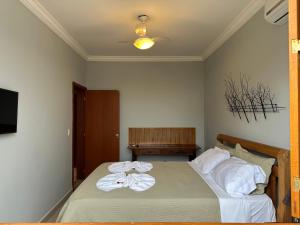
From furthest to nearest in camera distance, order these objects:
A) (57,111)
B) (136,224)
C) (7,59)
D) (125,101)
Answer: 1. (125,101)
2. (57,111)
3. (7,59)
4. (136,224)

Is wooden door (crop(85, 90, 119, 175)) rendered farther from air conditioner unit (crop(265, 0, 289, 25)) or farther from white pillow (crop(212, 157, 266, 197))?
air conditioner unit (crop(265, 0, 289, 25))

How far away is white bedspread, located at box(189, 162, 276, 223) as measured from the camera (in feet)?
7.11

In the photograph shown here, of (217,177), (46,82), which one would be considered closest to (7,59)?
(46,82)

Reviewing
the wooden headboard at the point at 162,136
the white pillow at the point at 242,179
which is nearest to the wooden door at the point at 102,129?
the wooden headboard at the point at 162,136

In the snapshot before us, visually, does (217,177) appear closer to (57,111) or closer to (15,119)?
(15,119)

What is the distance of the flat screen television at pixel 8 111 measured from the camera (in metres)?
2.17

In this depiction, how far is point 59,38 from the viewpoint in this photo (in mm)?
3770

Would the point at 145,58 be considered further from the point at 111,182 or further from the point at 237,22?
the point at 111,182

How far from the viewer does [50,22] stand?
3293mm

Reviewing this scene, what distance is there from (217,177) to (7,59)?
8.01 ft

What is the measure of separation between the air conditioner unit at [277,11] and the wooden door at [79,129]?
3.68m

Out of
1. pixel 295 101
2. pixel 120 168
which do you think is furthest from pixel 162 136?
pixel 295 101

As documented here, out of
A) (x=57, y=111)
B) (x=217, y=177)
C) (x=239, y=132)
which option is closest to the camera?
(x=217, y=177)

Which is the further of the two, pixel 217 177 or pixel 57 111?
pixel 57 111
